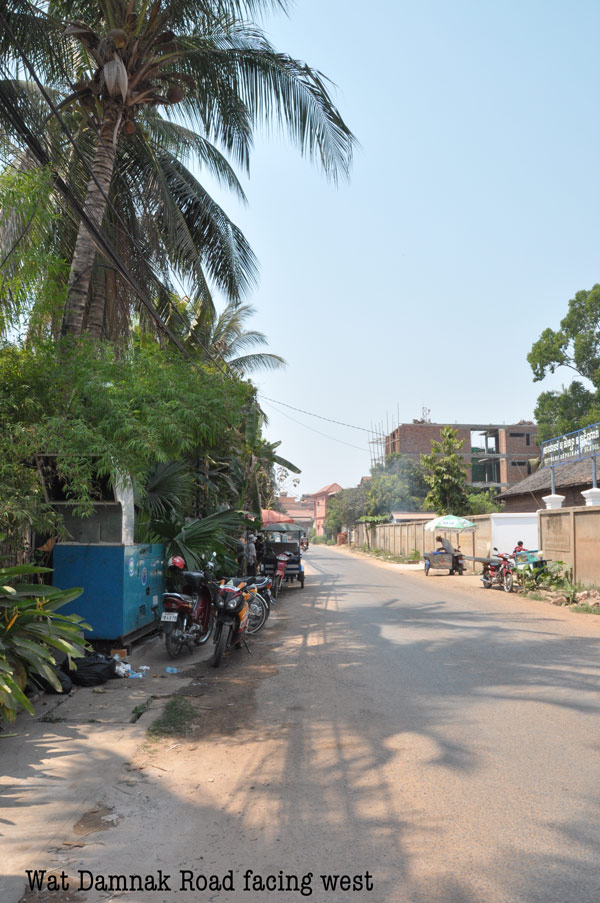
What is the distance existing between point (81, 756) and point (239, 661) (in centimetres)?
441

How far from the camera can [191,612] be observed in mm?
9750

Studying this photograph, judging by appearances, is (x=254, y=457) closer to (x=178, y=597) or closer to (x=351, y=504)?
(x=178, y=597)

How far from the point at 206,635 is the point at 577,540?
11828mm

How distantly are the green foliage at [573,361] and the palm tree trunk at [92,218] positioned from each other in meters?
36.4

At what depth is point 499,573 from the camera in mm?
20688

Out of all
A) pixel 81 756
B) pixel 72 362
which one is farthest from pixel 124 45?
pixel 81 756

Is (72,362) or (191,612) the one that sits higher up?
(72,362)

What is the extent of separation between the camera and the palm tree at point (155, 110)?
35.9ft

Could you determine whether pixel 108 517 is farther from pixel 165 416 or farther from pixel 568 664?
pixel 568 664

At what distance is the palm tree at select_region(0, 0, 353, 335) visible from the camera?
35.9ft

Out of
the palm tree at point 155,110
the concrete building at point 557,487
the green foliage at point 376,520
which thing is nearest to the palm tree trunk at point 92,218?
the palm tree at point 155,110

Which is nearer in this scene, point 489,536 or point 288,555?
point 288,555

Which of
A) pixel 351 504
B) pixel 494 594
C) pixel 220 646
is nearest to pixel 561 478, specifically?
pixel 494 594

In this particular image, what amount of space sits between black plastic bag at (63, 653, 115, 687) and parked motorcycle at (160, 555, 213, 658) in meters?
1.32
